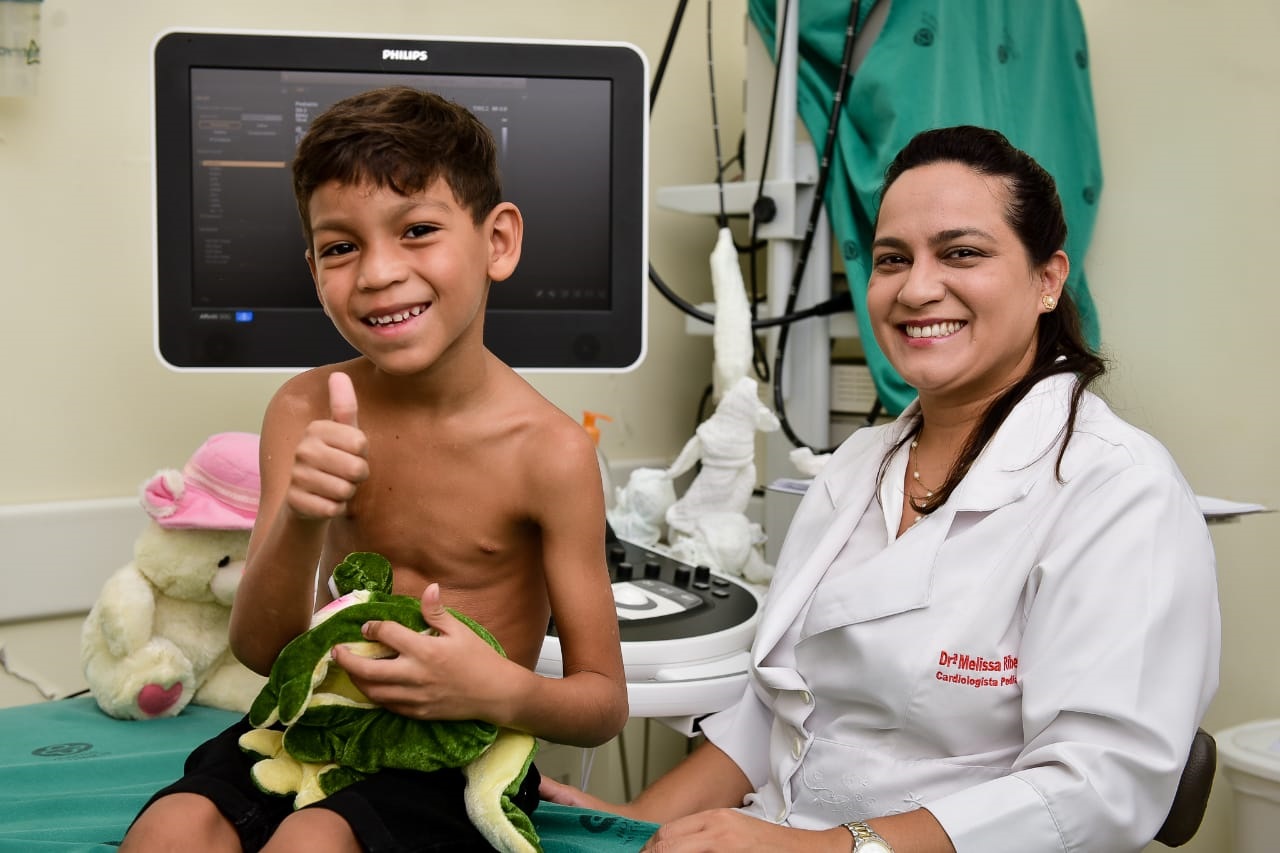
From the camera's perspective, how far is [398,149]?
849mm

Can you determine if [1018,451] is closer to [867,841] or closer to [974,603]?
[974,603]

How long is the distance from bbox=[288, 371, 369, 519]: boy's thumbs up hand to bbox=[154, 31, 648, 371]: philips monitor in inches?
27.8

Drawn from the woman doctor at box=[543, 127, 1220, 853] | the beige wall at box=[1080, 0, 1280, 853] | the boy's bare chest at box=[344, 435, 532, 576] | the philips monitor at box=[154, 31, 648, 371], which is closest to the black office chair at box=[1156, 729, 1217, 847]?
the woman doctor at box=[543, 127, 1220, 853]

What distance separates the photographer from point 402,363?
863mm

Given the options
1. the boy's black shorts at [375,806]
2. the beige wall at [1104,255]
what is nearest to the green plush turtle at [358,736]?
the boy's black shorts at [375,806]

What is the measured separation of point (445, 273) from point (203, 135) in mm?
727

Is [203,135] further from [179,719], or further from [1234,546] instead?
[1234,546]

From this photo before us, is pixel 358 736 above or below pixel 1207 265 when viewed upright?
below

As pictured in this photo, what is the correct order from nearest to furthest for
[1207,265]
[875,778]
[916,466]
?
[875,778] < [916,466] < [1207,265]

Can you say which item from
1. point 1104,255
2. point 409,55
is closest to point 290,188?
point 409,55

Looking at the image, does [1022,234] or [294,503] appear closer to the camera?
[294,503]

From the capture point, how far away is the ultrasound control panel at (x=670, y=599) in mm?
1251

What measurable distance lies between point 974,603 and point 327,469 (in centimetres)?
53

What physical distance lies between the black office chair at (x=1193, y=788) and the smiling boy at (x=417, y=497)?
44 centimetres
